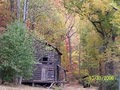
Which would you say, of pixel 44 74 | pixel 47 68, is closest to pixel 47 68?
pixel 47 68

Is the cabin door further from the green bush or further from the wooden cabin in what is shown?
the green bush

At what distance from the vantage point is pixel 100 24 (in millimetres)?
26719

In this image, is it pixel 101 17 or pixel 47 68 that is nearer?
pixel 101 17

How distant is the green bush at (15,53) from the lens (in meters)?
23.2

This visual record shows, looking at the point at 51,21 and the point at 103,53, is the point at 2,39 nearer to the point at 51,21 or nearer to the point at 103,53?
the point at 103,53

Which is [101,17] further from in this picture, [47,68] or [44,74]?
[44,74]

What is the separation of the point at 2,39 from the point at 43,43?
4.55m

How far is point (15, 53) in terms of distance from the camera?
23.5 metres

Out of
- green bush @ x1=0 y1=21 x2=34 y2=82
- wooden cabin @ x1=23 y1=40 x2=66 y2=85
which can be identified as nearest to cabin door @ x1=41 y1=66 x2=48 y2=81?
wooden cabin @ x1=23 y1=40 x2=66 y2=85

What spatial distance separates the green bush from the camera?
2325cm

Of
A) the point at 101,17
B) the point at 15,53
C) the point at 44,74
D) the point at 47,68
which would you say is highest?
the point at 101,17

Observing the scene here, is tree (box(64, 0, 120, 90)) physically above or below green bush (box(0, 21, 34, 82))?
above

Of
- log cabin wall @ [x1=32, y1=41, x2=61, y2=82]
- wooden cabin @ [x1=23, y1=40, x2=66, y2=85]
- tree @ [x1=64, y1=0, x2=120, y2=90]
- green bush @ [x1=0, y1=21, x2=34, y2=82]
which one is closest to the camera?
green bush @ [x1=0, y1=21, x2=34, y2=82]

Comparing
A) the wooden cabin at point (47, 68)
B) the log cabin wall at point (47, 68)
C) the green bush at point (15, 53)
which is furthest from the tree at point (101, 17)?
the log cabin wall at point (47, 68)
